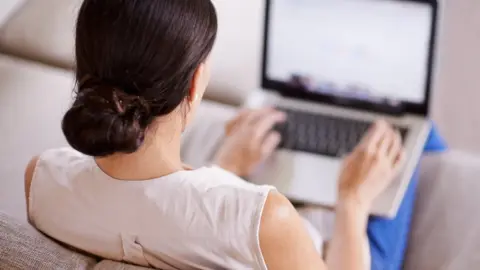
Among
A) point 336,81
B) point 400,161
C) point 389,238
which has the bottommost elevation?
point 389,238

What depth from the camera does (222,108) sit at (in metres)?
1.51

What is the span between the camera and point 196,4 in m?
0.84

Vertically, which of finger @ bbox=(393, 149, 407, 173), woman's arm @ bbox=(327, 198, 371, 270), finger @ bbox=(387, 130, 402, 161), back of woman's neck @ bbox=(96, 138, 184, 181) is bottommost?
woman's arm @ bbox=(327, 198, 371, 270)

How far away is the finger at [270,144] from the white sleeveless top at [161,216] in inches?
16.4

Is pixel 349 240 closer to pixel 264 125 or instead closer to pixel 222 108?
pixel 264 125

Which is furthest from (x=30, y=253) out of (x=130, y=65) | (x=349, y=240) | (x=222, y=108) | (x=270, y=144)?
(x=222, y=108)

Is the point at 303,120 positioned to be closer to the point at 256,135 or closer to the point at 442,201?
the point at 256,135

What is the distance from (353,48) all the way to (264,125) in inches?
9.2

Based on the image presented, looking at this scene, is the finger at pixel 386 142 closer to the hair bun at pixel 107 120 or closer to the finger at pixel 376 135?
the finger at pixel 376 135

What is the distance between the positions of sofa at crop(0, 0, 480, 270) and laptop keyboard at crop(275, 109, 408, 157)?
13 cm

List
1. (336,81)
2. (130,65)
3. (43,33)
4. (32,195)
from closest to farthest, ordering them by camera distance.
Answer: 1. (130,65)
2. (32,195)
3. (336,81)
4. (43,33)

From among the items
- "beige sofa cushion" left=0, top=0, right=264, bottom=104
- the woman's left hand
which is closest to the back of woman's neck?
the woman's left hand

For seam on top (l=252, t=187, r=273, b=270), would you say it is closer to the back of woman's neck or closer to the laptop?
the back of woman's neck

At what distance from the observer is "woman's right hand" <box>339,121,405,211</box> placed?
1.20 metres
